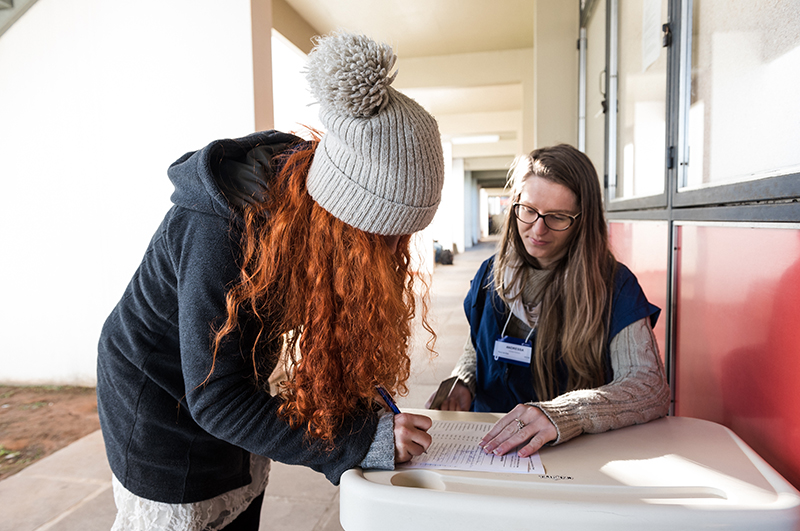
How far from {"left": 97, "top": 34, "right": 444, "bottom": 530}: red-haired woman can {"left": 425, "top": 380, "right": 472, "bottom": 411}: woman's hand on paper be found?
0.57m

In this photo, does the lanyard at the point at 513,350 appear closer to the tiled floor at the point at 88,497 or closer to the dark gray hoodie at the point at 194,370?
the tiled floor at the point at 88,497

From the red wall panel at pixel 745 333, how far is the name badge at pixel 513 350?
45cm

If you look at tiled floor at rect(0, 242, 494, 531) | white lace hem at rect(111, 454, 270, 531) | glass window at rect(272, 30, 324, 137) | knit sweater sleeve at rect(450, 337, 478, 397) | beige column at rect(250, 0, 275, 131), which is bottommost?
tiled floor at rect(0, 242, 494, 531)

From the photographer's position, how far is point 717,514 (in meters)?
0.70

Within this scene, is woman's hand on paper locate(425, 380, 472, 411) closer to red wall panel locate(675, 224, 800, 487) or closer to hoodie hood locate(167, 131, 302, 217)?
red wall panel locate(675, 224, 800, 487)

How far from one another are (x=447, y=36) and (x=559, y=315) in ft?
17.8

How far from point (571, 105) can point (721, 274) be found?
353 cm

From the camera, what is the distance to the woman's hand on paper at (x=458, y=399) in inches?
58.3

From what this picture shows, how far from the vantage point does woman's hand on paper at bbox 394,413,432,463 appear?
851 millimetres

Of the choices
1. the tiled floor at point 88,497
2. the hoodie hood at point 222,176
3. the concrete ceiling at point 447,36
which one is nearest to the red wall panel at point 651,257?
the tiled floor at point 88,497

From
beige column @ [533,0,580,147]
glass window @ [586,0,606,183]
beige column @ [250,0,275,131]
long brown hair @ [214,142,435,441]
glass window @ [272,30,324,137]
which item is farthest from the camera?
glass window @ [272,30,324,137]

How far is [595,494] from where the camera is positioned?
784 millimetres

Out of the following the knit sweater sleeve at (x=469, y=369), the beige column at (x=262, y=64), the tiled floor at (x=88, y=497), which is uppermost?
the beige column at (x=262, y=64)

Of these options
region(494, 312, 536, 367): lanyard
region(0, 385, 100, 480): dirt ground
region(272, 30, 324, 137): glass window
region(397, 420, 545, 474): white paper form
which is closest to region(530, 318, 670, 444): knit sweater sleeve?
region(397, 420, 545, 474): white paper form
